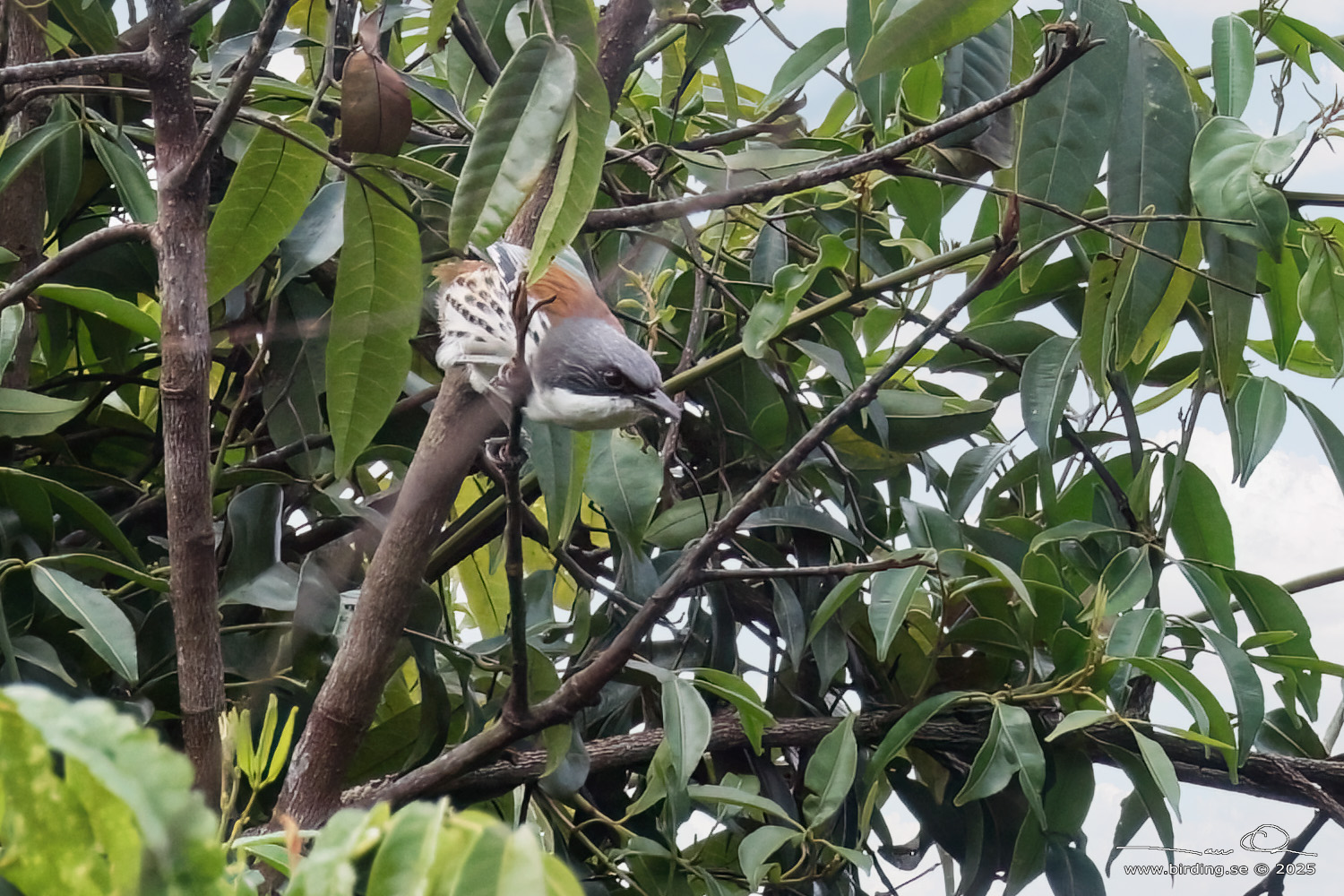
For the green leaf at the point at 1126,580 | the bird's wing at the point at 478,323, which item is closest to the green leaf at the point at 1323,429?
the green leaf at the point at 1126,580

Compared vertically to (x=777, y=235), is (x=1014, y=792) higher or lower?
lower

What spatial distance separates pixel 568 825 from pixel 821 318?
0.46 meters

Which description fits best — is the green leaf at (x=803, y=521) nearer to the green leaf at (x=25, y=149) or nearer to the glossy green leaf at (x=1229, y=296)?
the glossy green leaf at (x=1229, y=296)

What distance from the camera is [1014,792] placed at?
95 centimetres

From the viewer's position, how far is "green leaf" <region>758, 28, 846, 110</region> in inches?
34.6

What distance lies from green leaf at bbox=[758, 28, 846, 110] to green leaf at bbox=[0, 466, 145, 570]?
62 cm

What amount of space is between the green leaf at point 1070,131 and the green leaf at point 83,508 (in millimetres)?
654

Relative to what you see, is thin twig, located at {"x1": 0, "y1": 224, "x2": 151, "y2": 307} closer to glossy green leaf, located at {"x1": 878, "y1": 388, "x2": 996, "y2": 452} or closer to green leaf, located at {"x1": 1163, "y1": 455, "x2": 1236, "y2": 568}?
glossy green leaf, located at {"x1": 878, "y1": 388, "x2": 996, "y2": 452}

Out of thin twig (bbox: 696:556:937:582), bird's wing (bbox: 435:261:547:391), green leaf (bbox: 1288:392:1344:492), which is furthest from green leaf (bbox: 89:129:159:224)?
green leaf (bbox: 1288:392:1344:492)

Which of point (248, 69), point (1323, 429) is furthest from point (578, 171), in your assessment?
point (1323, 429)

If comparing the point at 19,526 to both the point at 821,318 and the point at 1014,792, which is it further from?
the point at 1014,792

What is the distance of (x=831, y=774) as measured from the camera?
0.79 meters

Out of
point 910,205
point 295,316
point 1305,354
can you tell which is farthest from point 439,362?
point 1305,354

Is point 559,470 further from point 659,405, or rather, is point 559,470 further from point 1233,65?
point 1233,65
